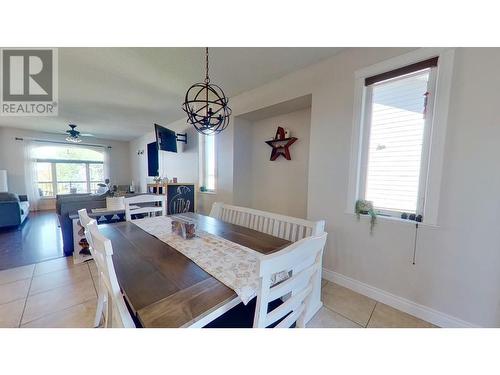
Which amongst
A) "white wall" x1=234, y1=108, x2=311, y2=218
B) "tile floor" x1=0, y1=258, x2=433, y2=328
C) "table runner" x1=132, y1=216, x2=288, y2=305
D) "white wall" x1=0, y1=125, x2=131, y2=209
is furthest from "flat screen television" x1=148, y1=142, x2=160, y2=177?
"table runner" x1=132, y1=216, x2=288, y2=305

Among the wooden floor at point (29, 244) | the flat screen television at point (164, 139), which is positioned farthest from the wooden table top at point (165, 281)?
the flat screen television at point (164, 139)

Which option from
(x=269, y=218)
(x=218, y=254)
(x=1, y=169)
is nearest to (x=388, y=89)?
(x=269, y=218)

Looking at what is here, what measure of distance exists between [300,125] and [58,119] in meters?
5.64

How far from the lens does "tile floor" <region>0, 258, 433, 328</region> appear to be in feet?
4.76

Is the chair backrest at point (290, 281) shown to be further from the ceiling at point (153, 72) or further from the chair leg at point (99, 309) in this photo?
the ceiling at point (153, 72)

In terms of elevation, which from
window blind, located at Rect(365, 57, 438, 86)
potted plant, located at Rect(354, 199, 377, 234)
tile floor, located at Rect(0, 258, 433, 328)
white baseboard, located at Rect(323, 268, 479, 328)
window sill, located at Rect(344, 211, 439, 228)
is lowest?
tile floor, located at Rect(0, 258, 433, 328)

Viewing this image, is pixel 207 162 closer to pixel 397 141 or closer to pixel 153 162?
pixel 153 162

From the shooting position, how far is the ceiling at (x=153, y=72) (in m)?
1.94

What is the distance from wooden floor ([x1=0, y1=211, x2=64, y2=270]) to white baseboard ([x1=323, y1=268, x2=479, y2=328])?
3712 mm

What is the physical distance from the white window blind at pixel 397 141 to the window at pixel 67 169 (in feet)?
27.7

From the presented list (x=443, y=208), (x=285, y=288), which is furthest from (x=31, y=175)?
(x=443, y=208)

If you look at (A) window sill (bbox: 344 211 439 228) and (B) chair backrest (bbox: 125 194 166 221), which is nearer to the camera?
(A) window sill (bbox: 344 211 439 228)

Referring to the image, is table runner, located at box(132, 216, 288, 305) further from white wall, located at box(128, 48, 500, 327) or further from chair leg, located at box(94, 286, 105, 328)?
white wall, located at box(128, 48, 500, 327)

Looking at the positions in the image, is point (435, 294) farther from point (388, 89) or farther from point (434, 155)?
point (388, 89)
